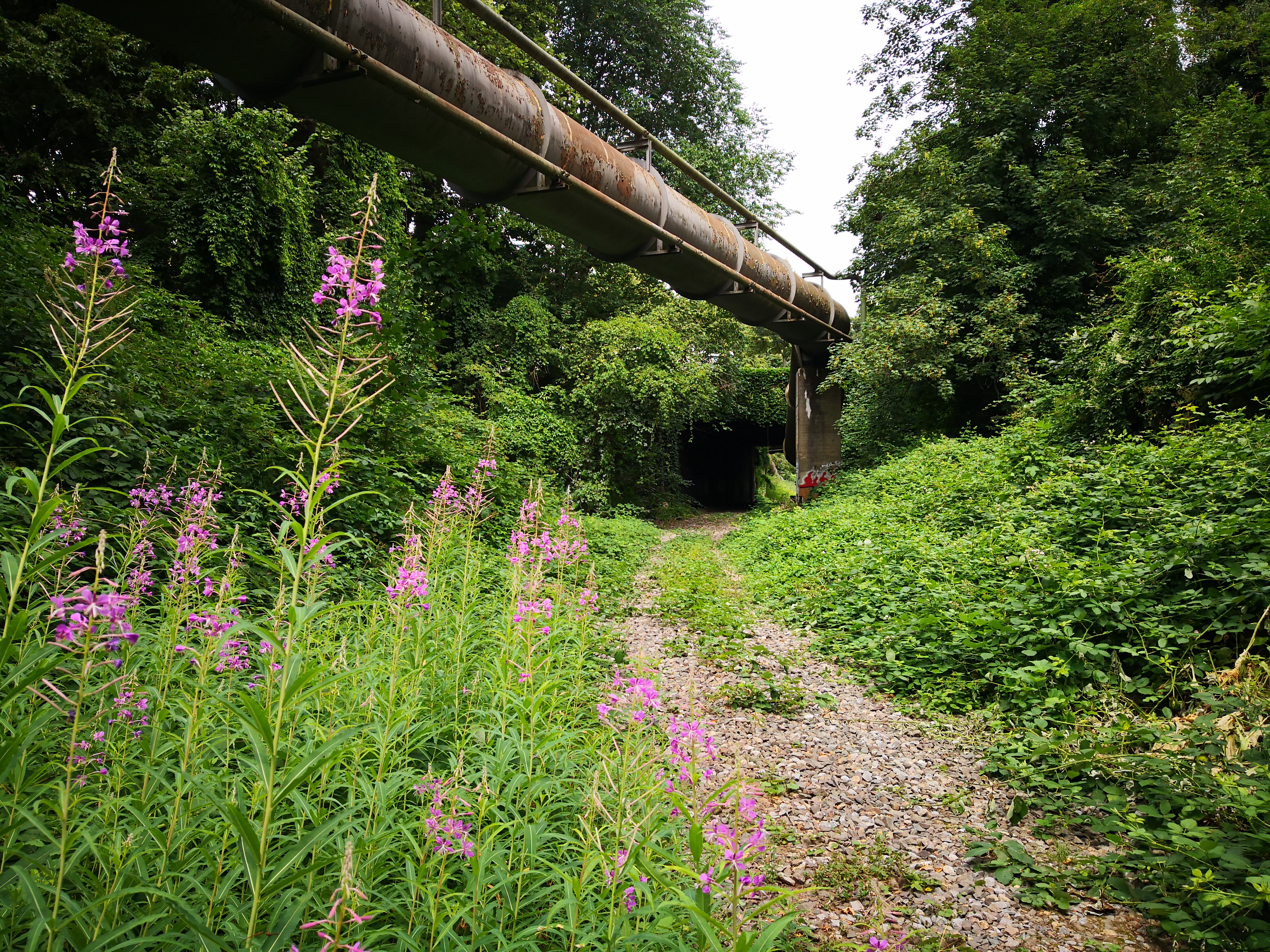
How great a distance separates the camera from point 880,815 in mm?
3277

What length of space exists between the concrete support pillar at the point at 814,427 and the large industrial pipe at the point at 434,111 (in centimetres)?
803

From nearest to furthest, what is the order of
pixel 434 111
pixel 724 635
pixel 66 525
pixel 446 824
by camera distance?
pixel 446 824 < pixel 66 525 < pixel 434 111 < pixel 724 635

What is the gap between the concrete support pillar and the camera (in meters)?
15.4

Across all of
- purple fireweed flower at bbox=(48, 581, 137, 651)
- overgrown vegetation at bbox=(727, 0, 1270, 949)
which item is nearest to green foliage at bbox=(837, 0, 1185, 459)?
overgrown vegetation at bbox=(727, 0, 1270, 949)

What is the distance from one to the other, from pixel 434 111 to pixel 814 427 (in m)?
12.5

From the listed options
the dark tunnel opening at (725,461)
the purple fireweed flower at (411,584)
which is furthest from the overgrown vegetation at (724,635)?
the dark tunnel opening at (725,461)

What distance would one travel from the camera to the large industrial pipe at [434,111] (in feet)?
12.4

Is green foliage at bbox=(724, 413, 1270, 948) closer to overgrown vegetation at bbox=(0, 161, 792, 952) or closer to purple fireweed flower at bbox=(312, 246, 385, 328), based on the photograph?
overgrown vegetation at bbox=(0, 161, 792, 952)

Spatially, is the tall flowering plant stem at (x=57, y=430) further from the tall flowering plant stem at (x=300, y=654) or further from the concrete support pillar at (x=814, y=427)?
the concrete support pillar at (x=814, y=427)

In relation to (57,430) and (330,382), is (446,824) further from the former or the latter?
(57,430)

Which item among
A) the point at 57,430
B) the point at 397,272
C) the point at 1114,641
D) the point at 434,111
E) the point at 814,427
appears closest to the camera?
the point at 57,430

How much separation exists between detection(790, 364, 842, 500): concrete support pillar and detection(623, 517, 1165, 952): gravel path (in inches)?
416

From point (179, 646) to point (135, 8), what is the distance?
3.97m

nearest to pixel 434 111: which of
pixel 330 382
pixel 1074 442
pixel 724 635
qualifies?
pixel 330 382
